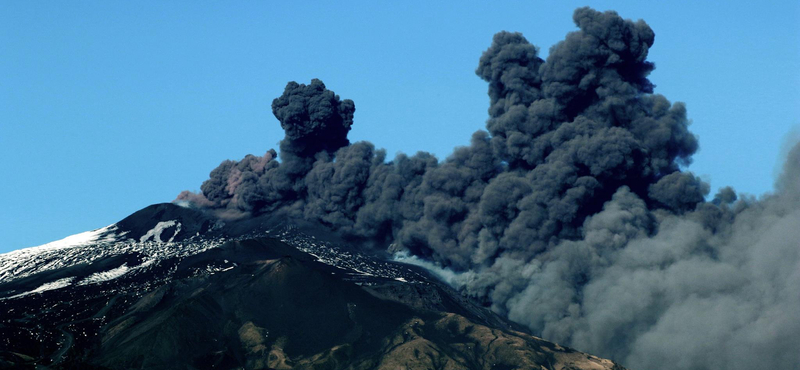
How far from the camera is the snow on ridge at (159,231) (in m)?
84.3

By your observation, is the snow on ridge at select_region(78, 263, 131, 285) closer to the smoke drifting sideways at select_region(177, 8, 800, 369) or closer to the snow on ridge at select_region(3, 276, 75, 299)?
the snow on ridge at select_region(3, 276, 75, 299)

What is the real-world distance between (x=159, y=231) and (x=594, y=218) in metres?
40.5

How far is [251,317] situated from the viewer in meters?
59.1

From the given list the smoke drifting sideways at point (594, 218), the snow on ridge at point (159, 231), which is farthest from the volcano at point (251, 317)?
the snow on ridge at point (159, 231)

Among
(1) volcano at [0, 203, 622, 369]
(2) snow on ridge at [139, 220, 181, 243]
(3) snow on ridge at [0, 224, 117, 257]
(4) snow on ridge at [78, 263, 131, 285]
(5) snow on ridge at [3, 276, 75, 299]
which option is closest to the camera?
(1) volcano at [0, 203, 622, 369]

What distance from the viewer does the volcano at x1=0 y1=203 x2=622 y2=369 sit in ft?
180

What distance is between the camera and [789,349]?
2012 inches

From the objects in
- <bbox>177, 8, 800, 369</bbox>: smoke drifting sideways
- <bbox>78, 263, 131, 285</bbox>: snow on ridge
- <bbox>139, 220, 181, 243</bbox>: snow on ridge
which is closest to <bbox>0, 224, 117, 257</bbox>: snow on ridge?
<bbox>139, 220, 181, 243</bbox>: snow on ridge

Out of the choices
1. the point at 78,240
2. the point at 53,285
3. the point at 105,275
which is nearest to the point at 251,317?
the point at 105,275

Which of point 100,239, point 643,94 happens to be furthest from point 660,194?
→ point 100,239

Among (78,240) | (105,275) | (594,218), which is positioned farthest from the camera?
(78,240)

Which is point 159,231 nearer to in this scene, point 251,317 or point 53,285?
point 53,285

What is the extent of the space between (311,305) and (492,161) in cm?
1755

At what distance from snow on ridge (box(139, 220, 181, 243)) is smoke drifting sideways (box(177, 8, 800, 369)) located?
14.7 metres
